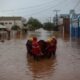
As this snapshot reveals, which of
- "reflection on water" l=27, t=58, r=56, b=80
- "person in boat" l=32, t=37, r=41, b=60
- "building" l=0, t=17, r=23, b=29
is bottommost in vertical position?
"reflection on water" l=27, t=58, r=56, b=80

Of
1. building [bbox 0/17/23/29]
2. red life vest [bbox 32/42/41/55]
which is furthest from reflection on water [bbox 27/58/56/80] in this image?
building [bbox 0/17/23/29]

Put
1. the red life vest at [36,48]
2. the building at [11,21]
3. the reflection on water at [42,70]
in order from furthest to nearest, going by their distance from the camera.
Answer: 1. the building at [11,21]
2. the red life vest at [36,48]
3. the reflection on water at [42,70]

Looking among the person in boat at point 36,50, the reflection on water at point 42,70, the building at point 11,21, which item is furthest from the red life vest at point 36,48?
the building at point 11,21

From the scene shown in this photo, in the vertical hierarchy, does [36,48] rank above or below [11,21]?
below

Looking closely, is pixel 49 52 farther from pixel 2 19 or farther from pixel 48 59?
pixel 2 19

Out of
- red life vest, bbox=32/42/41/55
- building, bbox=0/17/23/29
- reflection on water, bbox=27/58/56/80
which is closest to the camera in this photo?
reflection on water, bbox=27/58/56/80

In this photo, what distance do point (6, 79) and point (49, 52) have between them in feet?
24.8

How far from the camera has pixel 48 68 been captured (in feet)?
48.3

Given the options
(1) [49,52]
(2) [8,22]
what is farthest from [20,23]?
(1) [49,52]

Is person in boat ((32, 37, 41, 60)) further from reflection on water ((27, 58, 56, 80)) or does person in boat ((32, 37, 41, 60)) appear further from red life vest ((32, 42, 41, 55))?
reflection on water ((27, 58, 56, 80))

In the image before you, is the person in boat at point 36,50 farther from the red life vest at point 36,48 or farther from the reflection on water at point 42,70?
the reflection on water at point 42,70

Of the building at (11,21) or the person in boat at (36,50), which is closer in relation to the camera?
the person in boat at (36,50)

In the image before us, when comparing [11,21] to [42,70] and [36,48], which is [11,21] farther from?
[42,70]

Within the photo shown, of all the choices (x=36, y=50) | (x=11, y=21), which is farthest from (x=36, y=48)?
(x=11, y=21)
